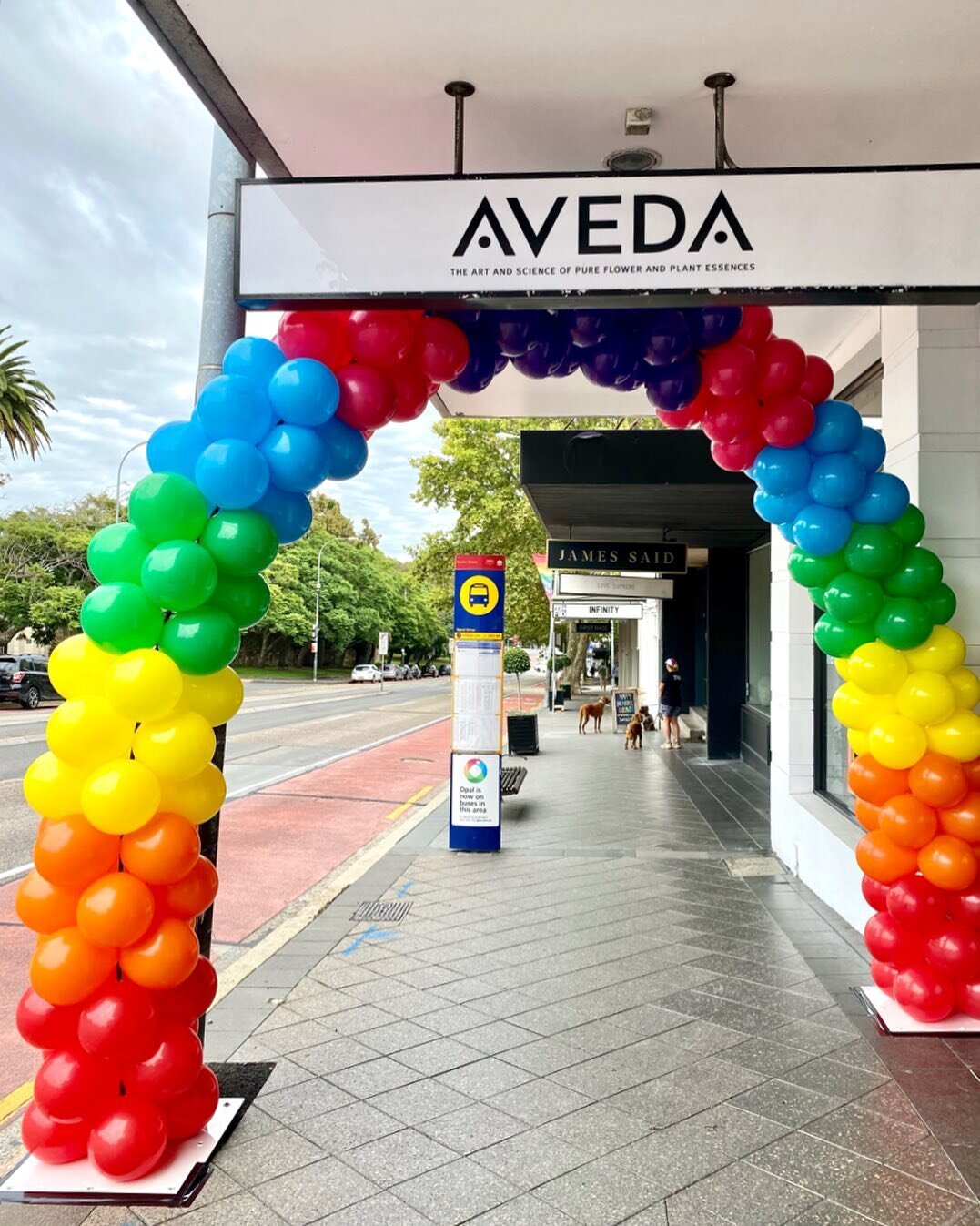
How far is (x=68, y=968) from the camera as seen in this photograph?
2.84 meters

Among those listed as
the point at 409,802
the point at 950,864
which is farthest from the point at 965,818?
the point at 409,802

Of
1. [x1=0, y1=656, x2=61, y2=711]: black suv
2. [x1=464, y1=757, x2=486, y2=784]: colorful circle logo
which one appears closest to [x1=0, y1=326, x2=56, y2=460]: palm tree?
[x1=0, y1=656, x2=61, y2=711]: black suv

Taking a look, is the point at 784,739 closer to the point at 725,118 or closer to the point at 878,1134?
the point at 878,1134

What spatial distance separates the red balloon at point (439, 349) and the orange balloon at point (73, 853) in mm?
2085

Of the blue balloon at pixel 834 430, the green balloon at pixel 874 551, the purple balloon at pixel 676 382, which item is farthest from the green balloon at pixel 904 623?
the purple balloon at pixel 676 382

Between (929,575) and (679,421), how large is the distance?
133 centimetres

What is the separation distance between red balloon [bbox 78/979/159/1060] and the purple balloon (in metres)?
3.04

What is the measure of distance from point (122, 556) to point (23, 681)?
24.5m

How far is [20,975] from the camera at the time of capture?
506 cm

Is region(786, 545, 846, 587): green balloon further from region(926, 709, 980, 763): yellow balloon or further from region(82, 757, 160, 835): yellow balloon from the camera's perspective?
region(82, 757, 160, 835): yellow balloon

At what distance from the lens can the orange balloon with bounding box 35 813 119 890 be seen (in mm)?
2871

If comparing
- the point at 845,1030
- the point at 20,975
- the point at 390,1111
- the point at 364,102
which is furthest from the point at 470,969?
the point at 364,102

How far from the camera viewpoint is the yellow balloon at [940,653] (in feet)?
13.0

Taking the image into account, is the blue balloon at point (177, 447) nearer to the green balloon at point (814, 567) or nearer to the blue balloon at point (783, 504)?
the blue balloon at point (783, 504)
